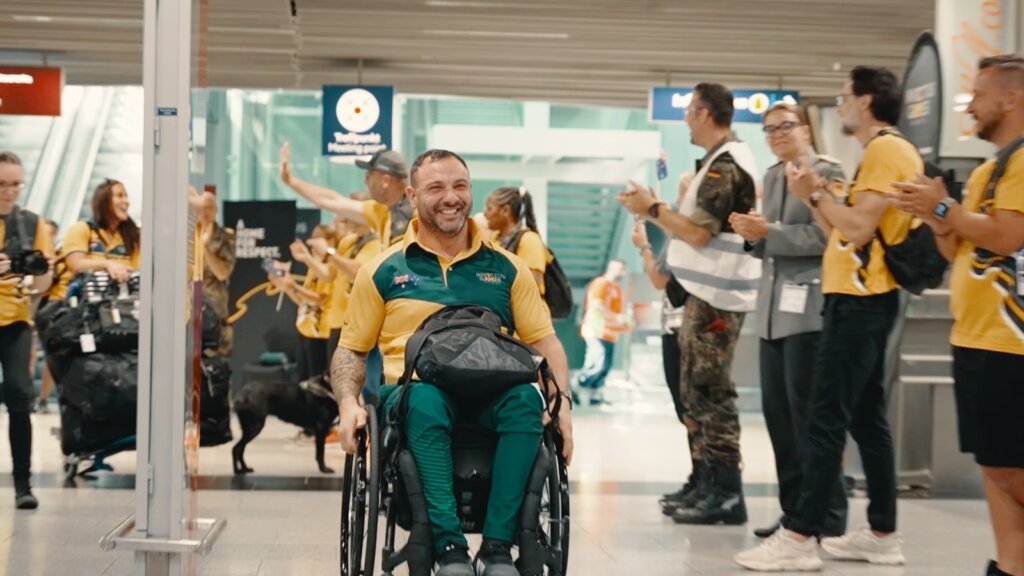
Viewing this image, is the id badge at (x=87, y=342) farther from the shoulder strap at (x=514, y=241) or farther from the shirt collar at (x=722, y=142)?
the shirt collar at (x=722, y=142)

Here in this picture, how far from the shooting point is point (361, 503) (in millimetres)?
3451

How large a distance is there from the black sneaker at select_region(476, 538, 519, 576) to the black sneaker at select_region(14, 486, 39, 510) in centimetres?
351

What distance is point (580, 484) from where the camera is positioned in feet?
25.0

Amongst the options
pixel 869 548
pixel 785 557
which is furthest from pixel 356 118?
pixel 785 557

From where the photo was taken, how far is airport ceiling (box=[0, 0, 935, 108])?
1098 cm

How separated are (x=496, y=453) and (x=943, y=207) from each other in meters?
1.48

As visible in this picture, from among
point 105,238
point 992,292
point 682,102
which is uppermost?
point 682,102

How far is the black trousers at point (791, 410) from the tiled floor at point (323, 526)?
317mm

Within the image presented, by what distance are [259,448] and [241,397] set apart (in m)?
1.77

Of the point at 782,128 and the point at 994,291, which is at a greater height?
the point at 782,128

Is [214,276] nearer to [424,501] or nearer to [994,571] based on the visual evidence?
[424,501]

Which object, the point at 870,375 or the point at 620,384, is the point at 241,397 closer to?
the point at 870,375

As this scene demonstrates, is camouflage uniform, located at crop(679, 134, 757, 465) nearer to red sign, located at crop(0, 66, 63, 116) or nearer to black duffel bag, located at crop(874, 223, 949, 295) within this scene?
black duffel bag, located at crop(874, 223, 949, 295)

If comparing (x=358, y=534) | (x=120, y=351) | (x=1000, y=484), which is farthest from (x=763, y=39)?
(x=358, y=534)
